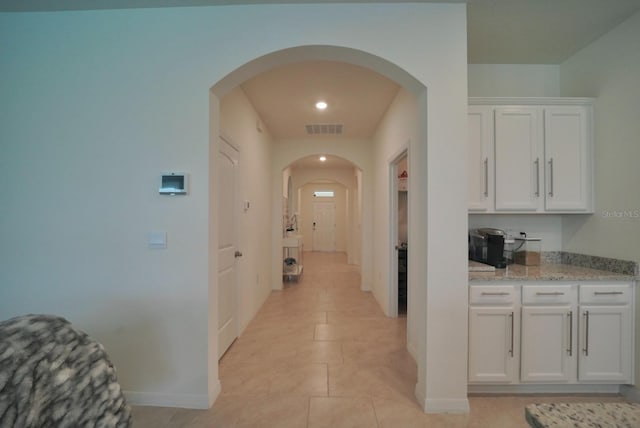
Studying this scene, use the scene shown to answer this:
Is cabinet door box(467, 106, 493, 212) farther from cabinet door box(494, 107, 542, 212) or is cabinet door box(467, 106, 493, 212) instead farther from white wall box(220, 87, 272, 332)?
white wall box(220, 87, 272, 332)

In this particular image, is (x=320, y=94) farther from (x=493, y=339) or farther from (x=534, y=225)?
(x=493, y=339)

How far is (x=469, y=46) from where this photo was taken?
251cm

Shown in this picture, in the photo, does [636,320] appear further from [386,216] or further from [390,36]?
[390,36]

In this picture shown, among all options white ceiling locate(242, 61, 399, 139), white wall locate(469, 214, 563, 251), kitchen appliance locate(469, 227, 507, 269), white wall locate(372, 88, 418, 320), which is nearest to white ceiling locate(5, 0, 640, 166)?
white ceiling locate(242, 61, 399, 139)

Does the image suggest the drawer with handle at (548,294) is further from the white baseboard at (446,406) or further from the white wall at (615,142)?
the white baseboard at (446,406)

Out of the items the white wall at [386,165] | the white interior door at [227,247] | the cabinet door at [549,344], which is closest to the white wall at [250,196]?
the white interior door at [227,247]

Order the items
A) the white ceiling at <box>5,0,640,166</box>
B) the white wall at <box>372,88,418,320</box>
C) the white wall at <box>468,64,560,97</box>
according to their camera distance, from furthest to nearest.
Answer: the white wall at <box>372,88,418,320</box> → the white wall at <box>468,64,560,97</box> → the white ceiling at <box>5,0,640,166</box>

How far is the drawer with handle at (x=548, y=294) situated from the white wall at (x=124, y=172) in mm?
802

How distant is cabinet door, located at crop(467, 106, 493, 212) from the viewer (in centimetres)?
237

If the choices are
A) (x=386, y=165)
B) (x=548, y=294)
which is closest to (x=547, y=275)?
(x=548, y=294)

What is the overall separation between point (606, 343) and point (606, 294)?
0.37 meters

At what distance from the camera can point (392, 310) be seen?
3.80 m

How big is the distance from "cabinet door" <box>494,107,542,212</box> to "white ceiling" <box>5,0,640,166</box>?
0.62 m

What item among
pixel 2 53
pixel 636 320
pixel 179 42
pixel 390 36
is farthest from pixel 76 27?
pixel 636 320
